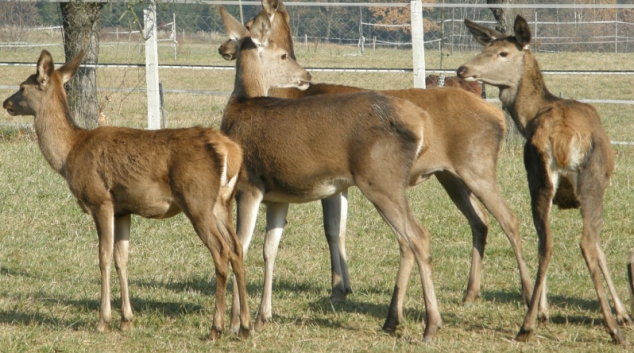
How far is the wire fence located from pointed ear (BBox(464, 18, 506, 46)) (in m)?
6.19

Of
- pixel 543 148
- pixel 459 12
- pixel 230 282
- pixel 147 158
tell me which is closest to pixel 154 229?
pixel 230 282

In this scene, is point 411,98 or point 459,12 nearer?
point 411,98

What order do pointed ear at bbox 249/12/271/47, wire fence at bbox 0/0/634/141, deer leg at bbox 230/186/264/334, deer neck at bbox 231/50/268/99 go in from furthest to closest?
wire fence at bbox 0/0/634/141, pointed ear at bbox 249/12/271/47, deer neck at bbox 231/50/268/99, deer leg at bbox 230/186/264/334

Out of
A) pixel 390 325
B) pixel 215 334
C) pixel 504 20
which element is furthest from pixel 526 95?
pixel 504 20

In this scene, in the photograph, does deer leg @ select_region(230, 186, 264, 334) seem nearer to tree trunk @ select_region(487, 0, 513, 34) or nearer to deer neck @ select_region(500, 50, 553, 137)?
deer neck @ select_region(500, 50, 553, 137)

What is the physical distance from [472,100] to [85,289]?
3494 mm

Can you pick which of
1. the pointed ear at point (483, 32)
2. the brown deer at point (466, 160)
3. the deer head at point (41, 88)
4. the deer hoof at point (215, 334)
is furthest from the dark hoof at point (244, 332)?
the pointed ear at point (483, 32)

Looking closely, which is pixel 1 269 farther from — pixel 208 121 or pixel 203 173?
pixel 208 121

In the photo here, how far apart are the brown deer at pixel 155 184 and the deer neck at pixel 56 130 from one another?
1 centimetres

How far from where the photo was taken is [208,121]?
15656mm

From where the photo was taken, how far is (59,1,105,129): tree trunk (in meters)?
14.2

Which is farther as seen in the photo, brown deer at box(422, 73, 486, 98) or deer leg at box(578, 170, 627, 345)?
brown deer at box(422, 73, 486, 98)

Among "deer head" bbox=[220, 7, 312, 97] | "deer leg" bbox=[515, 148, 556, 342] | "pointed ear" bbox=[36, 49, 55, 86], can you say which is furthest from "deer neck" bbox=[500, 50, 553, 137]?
"pointed ear" bbox=[36, 49, 55, 86]

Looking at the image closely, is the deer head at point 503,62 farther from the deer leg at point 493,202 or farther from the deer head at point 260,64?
the deer head at point 260,64
